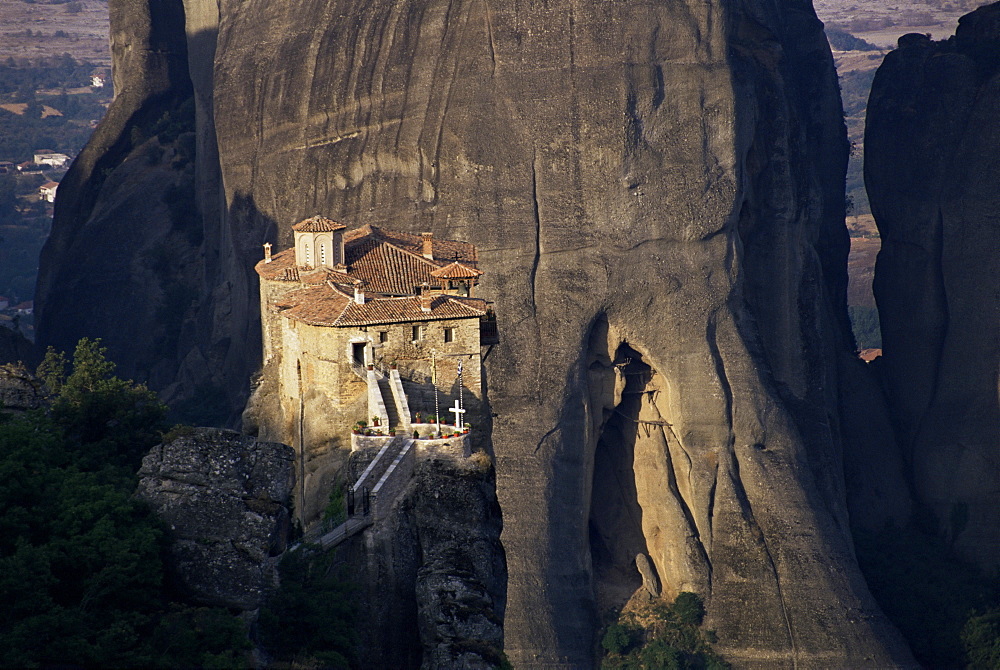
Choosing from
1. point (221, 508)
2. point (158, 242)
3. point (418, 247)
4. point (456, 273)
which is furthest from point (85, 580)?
point (158, 242)

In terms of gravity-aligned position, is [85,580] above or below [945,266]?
below

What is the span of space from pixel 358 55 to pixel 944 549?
32987 mm

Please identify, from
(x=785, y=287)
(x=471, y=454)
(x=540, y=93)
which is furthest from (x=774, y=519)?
(x=471, y=454)

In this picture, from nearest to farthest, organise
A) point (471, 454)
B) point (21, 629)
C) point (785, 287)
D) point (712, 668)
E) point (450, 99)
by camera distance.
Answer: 1. point (21, 629)
2. point (471, 454)
3. point (712, 668)
4. point (450, 99)
5. point (785, 287)

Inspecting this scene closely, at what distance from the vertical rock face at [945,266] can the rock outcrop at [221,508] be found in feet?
194

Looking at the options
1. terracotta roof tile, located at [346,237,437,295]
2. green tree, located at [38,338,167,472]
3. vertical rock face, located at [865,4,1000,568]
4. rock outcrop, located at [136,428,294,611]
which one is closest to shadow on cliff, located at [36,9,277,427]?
vertical rock face, located at [865,4,1000,568]

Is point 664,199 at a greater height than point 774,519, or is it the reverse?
point 664,199

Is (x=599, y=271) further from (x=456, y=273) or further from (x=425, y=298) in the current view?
(x=425, y=298)

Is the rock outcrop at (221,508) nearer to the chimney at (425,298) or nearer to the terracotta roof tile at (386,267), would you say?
the chimney at (425,298)

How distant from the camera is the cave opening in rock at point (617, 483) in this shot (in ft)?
250

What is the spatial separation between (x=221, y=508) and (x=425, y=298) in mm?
12677

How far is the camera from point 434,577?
34.3 meters

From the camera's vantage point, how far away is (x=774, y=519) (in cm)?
7431

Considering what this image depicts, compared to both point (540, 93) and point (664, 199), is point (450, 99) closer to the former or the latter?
point (540, 93)
